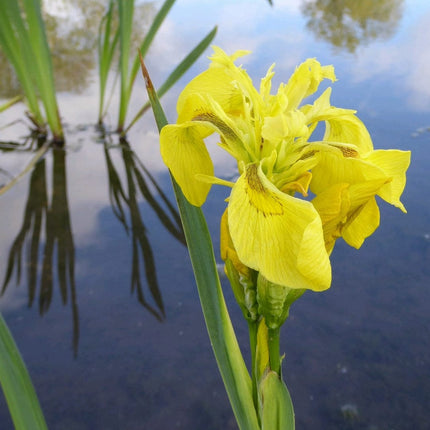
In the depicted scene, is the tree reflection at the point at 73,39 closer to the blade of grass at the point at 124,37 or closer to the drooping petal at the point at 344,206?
the blade of grass at the point at 124,37

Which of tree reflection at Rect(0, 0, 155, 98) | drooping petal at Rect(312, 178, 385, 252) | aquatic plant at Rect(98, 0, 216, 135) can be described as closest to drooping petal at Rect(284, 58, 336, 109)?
drooping petal at Rect(312, 178, 385, 252)

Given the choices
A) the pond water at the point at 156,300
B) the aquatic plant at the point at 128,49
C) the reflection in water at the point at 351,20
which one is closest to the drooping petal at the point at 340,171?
the pond water at the point at 156,300

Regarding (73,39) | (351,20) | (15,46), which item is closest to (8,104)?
(15,46)

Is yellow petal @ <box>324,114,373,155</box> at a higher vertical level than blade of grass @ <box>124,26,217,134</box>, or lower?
higher

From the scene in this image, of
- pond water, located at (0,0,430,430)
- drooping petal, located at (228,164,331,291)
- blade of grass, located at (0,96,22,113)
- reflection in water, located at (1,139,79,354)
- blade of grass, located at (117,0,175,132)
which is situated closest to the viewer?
drooping petal, located at (228,164,331,291)

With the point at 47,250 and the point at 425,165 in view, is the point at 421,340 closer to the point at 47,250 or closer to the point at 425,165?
the point at 425,165

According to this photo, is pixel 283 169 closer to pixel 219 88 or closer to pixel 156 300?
pixel 219 88

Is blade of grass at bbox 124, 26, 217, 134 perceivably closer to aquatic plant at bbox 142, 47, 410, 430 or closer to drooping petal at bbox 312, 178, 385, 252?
aquatic plant at bbox 142, 47, 410, 430
